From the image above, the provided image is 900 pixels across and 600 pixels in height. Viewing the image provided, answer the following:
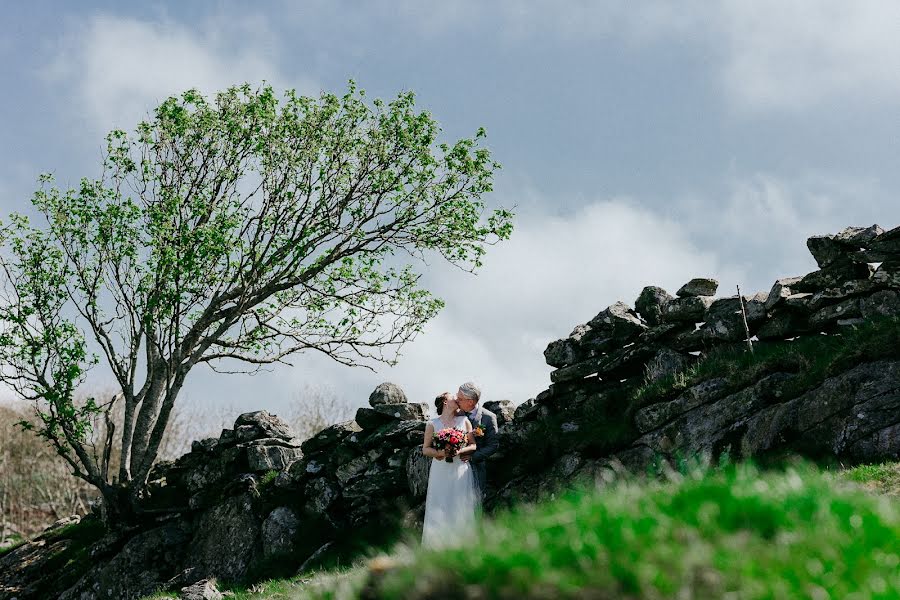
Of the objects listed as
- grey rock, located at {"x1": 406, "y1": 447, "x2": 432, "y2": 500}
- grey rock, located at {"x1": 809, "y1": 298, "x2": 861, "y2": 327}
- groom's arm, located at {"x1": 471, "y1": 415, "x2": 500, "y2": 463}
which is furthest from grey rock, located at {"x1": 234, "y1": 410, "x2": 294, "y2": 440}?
grey rock, located at {"x1": 809, "y1": 298, "x2": 861, "y2": 327}

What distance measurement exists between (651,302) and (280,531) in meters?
13.0

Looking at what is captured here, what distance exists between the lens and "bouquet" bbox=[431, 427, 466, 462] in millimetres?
14227

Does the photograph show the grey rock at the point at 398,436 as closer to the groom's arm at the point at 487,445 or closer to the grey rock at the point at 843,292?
the groom's arm at the point at 487,445

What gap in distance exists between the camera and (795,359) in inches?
648

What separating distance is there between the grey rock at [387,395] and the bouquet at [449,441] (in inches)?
401

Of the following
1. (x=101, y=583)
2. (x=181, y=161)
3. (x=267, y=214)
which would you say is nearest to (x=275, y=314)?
(x=267, y=214)

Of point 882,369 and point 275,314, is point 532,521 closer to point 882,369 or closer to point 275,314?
point 882,369

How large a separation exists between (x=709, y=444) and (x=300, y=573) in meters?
11.1

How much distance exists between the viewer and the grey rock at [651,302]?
21188mm

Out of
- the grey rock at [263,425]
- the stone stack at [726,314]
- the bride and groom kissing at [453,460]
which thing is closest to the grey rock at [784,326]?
the stone stack at [726,314]

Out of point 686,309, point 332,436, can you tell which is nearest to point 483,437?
point 686,309

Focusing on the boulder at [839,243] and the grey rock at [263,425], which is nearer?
the boulder at [839,243]

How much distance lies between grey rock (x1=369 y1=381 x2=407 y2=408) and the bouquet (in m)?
10.2

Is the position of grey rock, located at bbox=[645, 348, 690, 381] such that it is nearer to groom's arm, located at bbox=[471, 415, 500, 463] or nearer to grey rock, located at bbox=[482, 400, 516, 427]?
grey rock, located at bbox=[482, 400, 516, 427]
